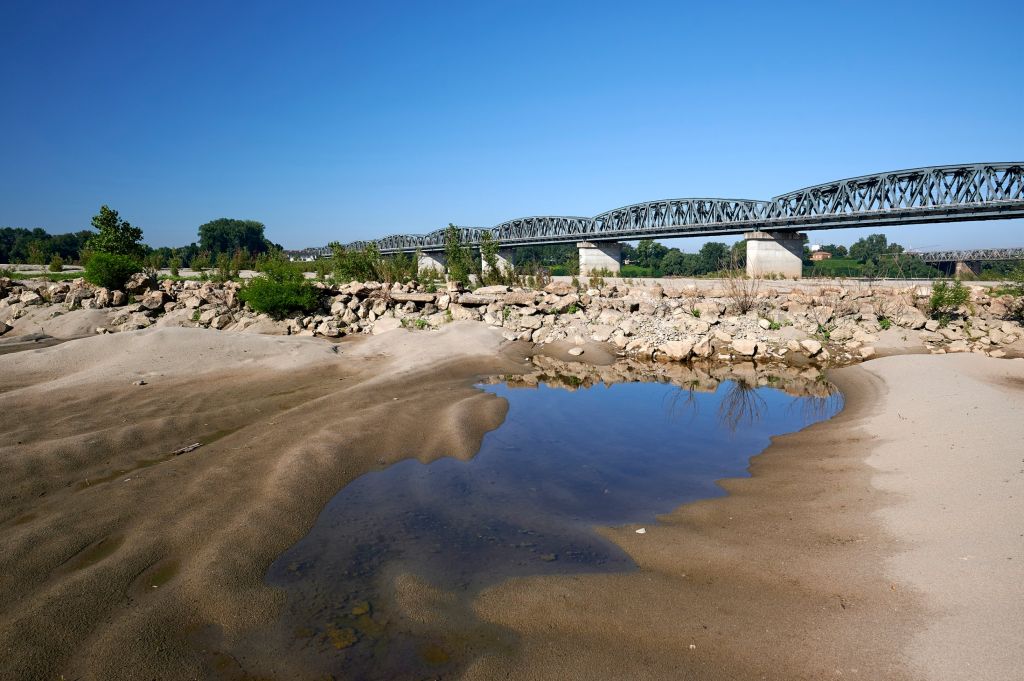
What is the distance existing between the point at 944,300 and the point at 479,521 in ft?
69.3

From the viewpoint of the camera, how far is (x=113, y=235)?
35531 mm

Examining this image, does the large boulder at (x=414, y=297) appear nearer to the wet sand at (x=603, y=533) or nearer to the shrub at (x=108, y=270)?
the wet sand at (x=603, y=533)

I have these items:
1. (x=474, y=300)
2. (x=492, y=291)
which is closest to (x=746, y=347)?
(x=474, y=300)

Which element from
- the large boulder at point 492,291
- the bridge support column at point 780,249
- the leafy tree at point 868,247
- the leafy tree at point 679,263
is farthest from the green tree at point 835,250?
the large boulder at point 492,291

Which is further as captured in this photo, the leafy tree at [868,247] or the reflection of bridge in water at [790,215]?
the leafy tree at [868,247]

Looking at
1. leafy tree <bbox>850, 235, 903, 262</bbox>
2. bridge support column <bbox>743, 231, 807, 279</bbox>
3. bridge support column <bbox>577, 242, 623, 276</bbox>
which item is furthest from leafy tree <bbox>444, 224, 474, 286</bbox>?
leafy tree <bbox>850, 235, 903, 262</bbox>

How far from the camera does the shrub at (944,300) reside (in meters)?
19.2

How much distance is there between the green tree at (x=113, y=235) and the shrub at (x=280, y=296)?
67.5 feet

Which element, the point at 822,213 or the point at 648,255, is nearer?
the point at 822,213

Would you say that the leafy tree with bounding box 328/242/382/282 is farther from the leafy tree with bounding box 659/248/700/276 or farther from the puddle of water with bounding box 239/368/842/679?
the leafy tree with bounding box 659/248/700/276

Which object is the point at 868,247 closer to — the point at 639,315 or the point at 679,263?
the point at 679,263

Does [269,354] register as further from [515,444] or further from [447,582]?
[447,582]

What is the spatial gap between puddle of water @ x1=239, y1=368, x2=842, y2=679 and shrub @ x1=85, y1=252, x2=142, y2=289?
23997 millimetres

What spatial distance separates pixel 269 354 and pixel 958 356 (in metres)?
20.0
